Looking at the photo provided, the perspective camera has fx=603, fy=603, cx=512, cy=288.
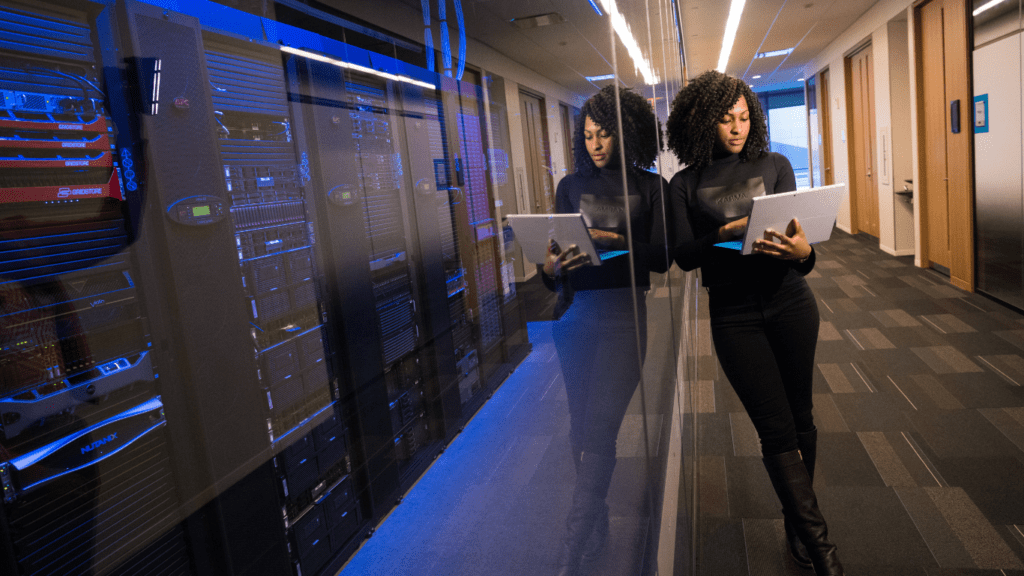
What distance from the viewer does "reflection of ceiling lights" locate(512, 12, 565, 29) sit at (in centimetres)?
52

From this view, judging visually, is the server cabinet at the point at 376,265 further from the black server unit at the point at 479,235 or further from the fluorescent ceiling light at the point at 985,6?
the fluorescent ceiling light at the point at 985,6

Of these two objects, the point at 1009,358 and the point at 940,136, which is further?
the point at 940,136

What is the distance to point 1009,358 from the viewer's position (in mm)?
3008

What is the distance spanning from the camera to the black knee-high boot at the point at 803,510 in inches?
57.6

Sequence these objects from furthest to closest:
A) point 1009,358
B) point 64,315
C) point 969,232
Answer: point 969,232
point 1009,358
point 64,315

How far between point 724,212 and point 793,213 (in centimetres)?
17

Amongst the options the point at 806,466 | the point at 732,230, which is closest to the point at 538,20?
the point at 732,230

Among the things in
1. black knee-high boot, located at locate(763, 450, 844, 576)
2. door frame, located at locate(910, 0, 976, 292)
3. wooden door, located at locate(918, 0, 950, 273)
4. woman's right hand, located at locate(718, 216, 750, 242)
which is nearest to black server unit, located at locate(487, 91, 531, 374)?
woman's right hand, located at locate(718, 216, 750, 242)

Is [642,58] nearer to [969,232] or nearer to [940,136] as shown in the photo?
[969,232]

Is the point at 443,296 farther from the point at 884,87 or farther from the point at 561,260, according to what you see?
the point at 884,87

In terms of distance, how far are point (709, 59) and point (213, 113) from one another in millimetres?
9845

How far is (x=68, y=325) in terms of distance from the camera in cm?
32

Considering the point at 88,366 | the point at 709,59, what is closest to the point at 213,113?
the point at 88,366

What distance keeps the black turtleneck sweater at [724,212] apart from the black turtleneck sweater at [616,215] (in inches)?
16.6
